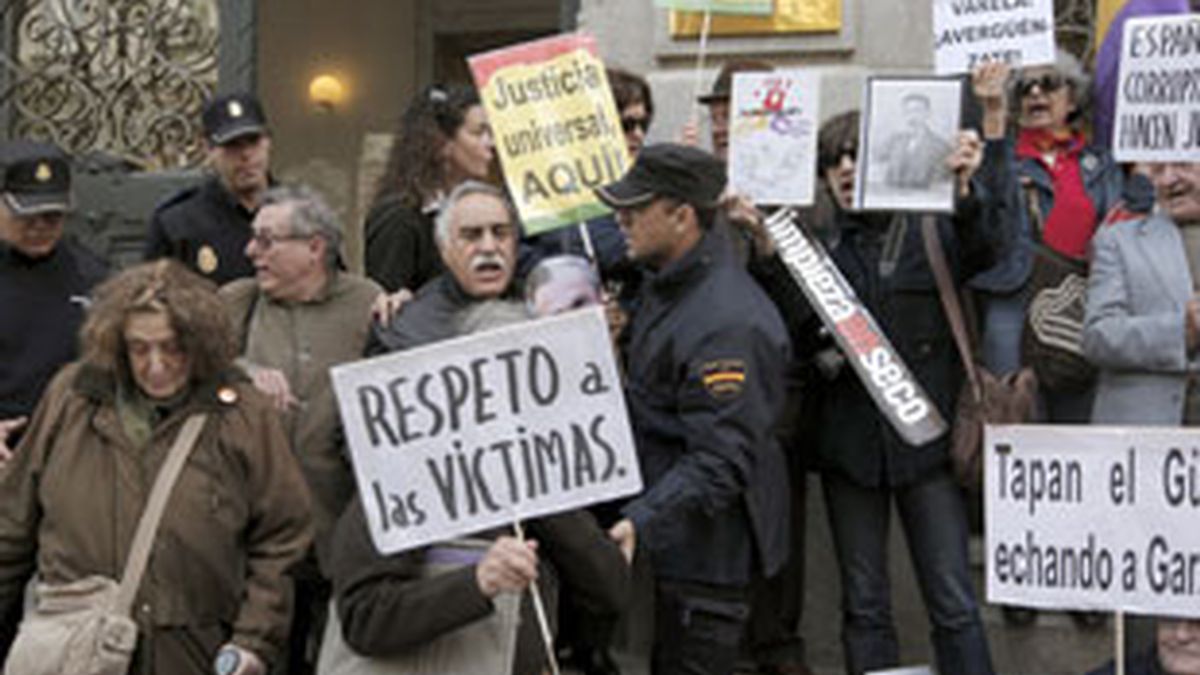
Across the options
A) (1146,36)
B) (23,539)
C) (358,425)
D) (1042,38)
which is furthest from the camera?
(1042,38)

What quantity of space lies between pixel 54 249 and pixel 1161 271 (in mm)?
3380

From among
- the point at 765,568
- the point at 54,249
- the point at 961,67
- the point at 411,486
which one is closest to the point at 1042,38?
the point at 961,67

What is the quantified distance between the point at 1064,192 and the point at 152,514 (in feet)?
9.83

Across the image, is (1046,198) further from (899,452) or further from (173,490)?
(173,490)

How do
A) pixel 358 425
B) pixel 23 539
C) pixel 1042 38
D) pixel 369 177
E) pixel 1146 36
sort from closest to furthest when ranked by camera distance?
pixel 358 425, pixel 23 539, pixel 1146 36, pixel 1042 38, pixel 369 177

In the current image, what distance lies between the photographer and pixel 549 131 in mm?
5668

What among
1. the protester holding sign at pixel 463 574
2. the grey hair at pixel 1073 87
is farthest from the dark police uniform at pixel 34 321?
the grey hair at pixel 1073 87

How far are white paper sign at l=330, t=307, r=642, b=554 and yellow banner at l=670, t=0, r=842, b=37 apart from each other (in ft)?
10.5

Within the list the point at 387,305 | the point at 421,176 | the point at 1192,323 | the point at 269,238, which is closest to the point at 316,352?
the point at 387,305

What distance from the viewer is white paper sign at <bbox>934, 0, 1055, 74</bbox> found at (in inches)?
215

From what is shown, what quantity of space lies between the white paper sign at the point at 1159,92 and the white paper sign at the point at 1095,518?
1228 millimetres

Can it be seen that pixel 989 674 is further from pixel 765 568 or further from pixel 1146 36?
pixel 1146 36

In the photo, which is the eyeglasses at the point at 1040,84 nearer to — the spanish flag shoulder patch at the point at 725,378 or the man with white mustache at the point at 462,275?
the spanish flag shoulder patch at the point at 725,378

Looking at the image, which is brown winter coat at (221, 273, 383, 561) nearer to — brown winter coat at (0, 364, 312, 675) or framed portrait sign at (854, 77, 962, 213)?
brown winter coat at (0, 364, 312, 675)
